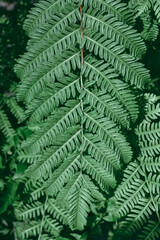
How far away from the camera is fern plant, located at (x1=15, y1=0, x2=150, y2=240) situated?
4.05ft

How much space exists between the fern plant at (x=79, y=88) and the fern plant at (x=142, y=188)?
271 mm

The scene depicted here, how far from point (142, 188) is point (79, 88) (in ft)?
2.52

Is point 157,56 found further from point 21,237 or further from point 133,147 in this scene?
point 21,237

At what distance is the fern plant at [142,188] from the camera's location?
4.89 ft

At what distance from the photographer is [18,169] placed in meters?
1.83

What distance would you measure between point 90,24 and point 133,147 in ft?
2.70

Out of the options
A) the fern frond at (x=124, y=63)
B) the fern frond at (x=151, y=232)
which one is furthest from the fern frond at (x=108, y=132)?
the fern frond at (x=151, y=232)

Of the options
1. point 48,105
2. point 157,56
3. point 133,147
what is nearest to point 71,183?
point 48,105

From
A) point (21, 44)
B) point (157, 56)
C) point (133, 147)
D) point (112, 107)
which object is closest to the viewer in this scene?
point (112, 107)

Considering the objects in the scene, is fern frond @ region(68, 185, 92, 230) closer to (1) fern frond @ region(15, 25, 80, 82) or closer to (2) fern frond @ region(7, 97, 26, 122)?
(1) fern frond @ region(15, 25, 80, 82)

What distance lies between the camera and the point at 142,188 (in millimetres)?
1547

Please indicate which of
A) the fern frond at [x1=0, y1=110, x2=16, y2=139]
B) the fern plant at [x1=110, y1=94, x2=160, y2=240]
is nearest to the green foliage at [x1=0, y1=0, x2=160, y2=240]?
the fern plant at [x1=110, y1=94, x2=160, y2=240]

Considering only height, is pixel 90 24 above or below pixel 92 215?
above

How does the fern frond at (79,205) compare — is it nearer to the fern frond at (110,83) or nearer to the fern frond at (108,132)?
the fern frond at (108,132)
